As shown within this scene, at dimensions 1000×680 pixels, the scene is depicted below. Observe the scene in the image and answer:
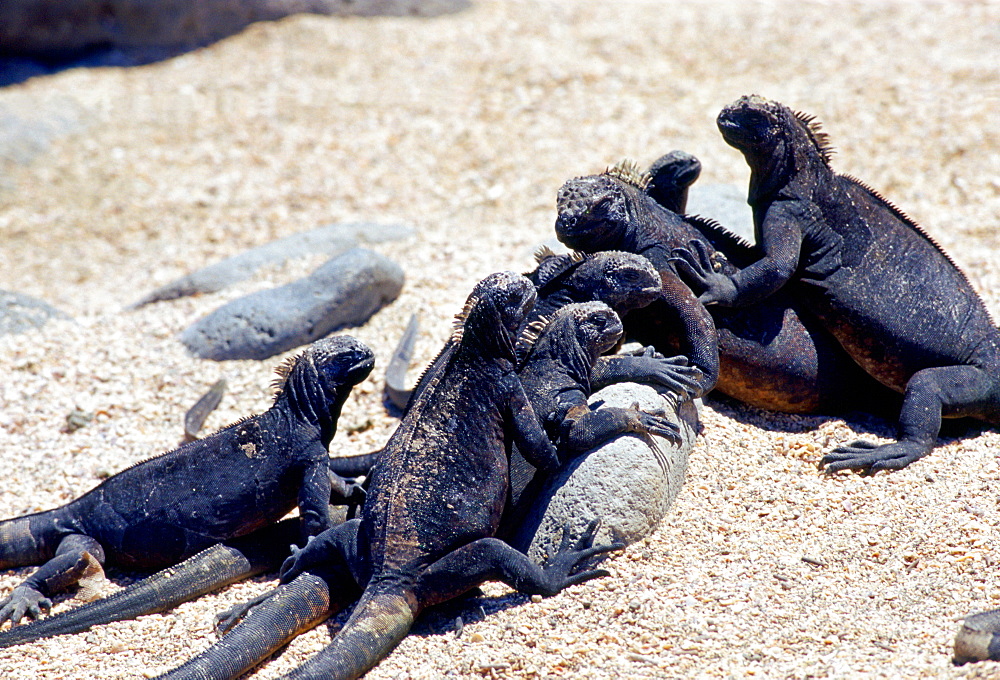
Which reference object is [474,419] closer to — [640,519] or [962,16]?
[640,519]

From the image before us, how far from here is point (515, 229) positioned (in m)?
8.20

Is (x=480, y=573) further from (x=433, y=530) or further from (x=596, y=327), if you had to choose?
(x=596, y=327)

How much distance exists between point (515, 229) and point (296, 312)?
230 centimetres

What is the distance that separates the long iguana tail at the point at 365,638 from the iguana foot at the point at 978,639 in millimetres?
1986

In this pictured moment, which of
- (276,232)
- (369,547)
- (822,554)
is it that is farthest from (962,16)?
(369,547)

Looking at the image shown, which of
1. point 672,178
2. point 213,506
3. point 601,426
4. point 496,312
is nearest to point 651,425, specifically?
point 601,426

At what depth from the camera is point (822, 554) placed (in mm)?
4082

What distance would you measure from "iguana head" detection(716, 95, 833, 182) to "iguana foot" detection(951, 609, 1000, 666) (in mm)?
2591

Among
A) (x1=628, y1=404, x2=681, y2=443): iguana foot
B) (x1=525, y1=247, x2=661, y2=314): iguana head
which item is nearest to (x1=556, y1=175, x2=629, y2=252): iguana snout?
(x1=525, y1=247, x2=661, y2=314): iguana head

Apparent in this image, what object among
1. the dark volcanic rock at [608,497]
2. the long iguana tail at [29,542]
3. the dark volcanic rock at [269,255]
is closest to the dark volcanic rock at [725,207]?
the dark volcanic rock at [269,255]

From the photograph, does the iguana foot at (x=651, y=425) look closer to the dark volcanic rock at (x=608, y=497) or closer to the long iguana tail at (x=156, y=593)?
the dark volcanic rock at (x=608, y=497)

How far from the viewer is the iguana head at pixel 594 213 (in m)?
4.86

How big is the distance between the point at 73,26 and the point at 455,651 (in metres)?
11.3

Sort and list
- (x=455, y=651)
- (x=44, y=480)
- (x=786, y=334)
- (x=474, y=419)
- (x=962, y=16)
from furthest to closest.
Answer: (x=962, y=16) → (x=44, y=480) → (x=786, y=334) → (x=474, y=419) → (x=455, y=651)
